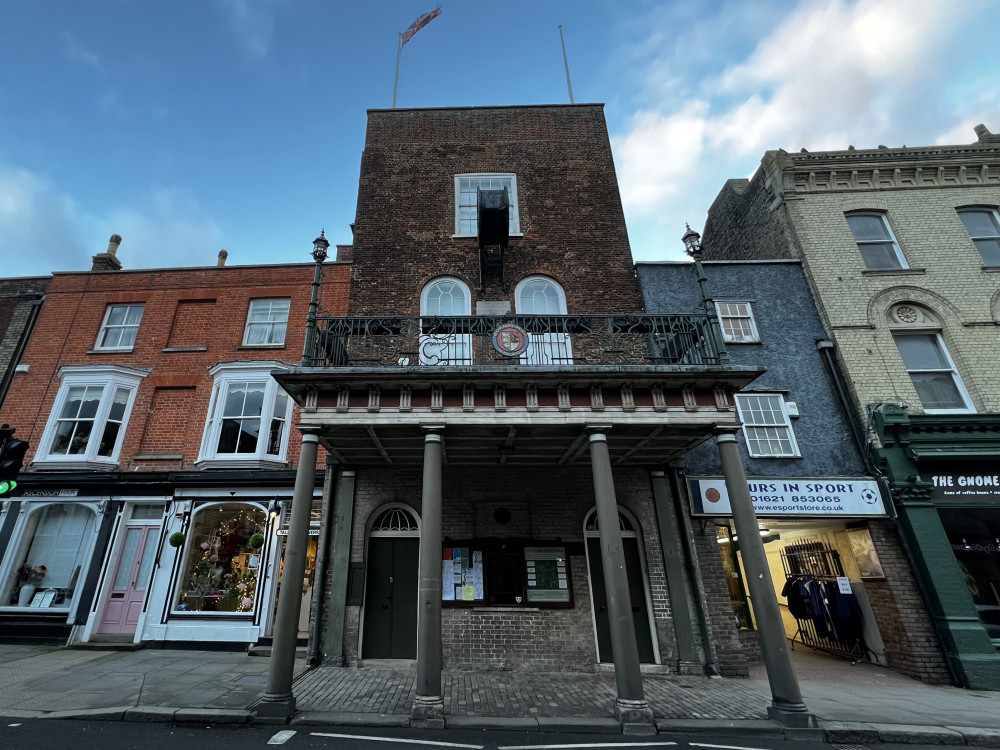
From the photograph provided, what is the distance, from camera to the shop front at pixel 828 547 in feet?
32.3

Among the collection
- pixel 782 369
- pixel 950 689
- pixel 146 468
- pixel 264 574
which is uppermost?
pixel 782 369

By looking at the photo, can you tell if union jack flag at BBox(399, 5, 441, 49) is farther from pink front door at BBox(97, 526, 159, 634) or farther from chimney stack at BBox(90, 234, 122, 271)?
pink front door at BBox(97, 526, 159, 634)

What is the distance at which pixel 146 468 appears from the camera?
1167cm

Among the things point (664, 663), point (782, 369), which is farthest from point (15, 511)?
point (782, 369)

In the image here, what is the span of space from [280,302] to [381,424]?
813 centimetres

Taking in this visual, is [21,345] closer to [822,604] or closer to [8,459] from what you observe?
[8,459]

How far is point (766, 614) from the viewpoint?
6.59 metres

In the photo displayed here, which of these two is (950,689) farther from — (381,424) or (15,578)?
(15,578)

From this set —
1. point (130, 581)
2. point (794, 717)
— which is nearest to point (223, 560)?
point (130, 581)

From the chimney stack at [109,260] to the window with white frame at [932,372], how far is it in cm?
2286

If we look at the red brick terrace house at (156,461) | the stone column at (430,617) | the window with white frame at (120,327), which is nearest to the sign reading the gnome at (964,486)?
the stone column at (430,617)

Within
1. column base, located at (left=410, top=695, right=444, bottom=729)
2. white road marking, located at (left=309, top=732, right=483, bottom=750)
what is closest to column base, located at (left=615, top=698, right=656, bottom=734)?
white road marking, located at (left=309, top=732, right=483, bottom=750)

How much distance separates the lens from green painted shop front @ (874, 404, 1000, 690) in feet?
29.6

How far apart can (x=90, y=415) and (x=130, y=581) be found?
4.54m
